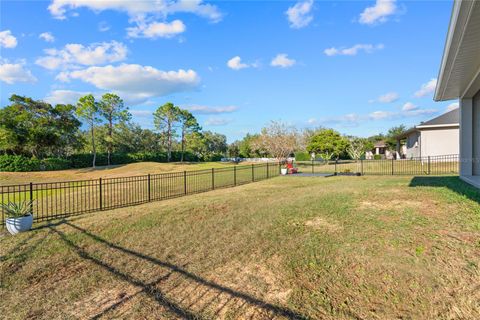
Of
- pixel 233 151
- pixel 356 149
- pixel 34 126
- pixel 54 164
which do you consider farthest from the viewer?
pixel 233 151

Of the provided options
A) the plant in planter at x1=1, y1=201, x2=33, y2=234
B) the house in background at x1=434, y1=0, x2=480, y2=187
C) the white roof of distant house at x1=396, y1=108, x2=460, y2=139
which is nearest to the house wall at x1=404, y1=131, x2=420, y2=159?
the white roof of distant house at x1=396, y1=108, x2=460, y2=139

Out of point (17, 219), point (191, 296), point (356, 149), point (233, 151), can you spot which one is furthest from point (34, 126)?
point (233, 151)

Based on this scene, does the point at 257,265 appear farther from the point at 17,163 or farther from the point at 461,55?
the point at 17,163

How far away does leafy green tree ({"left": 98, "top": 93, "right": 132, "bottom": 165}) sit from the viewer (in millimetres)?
33688

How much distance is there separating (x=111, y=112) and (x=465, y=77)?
118 ft

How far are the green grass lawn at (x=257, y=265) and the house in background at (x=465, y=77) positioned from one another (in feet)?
11.0

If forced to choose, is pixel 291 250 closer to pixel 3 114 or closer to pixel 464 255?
pixel 464 255

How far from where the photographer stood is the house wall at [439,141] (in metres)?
20.1

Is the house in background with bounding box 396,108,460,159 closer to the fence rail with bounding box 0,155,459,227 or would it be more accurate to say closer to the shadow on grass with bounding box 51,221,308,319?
the fence rail with bounding box 0,155,459,227

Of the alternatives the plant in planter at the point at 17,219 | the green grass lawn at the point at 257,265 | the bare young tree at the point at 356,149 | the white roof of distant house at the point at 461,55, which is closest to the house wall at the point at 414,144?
the bare young tree at the point at 356,149

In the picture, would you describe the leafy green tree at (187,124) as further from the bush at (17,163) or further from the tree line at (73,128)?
the bush at (17,163)

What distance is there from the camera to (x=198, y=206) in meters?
7.53

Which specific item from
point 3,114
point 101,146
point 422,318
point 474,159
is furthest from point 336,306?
point 101,146

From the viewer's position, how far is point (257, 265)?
12.7 ft
